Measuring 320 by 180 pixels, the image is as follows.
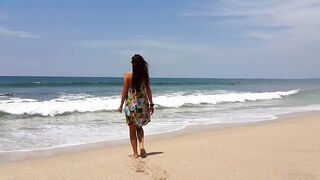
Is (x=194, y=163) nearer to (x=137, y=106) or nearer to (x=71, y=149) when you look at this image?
(x=137, y=106)

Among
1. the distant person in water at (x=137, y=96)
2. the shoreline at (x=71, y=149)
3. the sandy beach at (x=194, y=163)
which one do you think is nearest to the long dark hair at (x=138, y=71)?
the distant person in water at (x=137, y=96)

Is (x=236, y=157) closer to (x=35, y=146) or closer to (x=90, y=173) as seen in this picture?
(x=90, y=173)

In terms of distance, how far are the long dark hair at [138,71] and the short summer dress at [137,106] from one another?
0.08 meters

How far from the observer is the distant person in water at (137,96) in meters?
5.79

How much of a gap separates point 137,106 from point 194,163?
1.16 m

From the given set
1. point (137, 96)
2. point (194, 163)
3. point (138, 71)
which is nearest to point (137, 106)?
point (137, 96)

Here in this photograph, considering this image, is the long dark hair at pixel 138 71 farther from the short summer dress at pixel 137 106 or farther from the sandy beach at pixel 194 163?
the sandy beach at pixel 194 163

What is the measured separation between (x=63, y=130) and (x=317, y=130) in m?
6.04

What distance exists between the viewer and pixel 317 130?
919 cm

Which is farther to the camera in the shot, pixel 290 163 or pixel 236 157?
pixel 236 157

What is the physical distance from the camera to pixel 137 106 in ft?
19.5

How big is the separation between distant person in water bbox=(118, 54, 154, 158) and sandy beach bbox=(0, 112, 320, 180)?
20.1 inches

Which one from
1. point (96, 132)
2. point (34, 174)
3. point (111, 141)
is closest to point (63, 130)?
point (96, 132)

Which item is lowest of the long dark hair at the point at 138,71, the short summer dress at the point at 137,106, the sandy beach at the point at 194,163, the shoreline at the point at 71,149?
the shoreline at the point at 71,149
